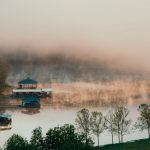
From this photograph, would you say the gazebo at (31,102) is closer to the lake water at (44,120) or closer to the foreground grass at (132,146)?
the lake water at (44,120)

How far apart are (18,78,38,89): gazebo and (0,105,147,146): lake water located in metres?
27.4

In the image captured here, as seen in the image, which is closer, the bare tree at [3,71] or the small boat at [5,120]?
the small boat at [5,120]

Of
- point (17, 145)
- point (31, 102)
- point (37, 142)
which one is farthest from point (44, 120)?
point (17, 145)

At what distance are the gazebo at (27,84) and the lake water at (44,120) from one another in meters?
27.4

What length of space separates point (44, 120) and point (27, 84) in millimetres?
52306

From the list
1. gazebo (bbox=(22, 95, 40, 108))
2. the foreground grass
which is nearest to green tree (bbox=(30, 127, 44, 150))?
the foreground grass

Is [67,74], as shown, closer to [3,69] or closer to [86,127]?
[3,69]

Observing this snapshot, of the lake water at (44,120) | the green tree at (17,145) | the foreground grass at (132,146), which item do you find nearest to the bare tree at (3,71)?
the lake water at (44,120)

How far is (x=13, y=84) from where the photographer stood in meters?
136

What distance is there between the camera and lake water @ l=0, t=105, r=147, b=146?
68.3 meters

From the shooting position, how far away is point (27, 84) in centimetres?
13462

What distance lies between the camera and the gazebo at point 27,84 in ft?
438

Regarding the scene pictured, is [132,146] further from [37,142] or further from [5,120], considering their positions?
[5,120]

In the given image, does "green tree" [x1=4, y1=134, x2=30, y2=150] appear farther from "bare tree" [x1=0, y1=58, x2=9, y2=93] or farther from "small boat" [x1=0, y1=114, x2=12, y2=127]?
"bare tree" [x1=0, y1=58, x2=9, y2=93]
